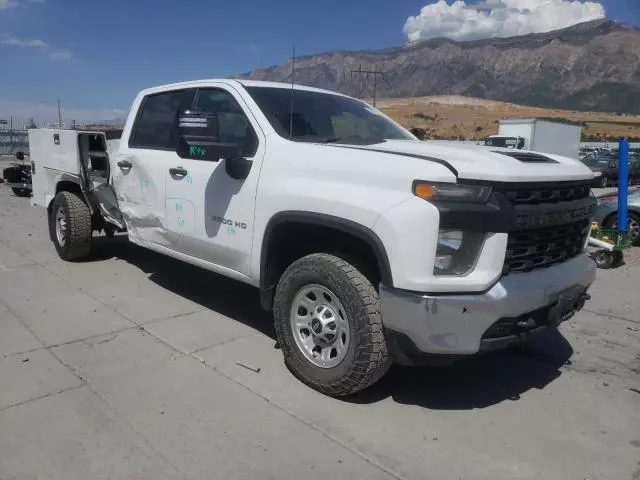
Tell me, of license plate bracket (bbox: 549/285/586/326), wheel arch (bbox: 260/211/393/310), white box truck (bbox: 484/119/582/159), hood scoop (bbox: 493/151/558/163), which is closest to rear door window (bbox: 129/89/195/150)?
wheel arch (bbox: 260/211/393/310)

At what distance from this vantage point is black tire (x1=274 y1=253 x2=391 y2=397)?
3.11m

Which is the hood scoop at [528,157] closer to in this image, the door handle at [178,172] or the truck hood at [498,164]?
the truck hood at [498,164]

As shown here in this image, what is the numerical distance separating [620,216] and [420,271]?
264 inches

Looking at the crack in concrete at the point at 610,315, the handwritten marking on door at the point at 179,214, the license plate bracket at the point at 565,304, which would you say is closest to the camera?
the license plate bracket at the point at 565,304

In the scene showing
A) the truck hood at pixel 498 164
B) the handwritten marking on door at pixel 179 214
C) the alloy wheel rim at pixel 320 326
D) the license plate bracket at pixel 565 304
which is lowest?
the alloy wheel rim at pixel 320 326

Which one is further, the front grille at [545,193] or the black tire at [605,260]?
the black tire at [605,260]

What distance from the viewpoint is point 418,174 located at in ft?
9.46

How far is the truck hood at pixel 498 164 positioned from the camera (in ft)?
9.47

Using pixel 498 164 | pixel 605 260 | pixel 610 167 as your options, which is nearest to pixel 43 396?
pixel 498 164

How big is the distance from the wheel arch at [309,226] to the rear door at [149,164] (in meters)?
1.28

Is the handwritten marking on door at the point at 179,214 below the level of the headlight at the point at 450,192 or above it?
below

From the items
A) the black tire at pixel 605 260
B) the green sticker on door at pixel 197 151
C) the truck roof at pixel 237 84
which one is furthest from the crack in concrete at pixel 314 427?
the black tire at pixel 605 260

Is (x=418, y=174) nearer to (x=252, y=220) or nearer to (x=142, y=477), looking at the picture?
(x=252, y=220)

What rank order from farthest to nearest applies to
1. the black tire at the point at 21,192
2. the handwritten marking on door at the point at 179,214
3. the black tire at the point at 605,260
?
1. the black tire at the point at 21,192
2. the black tire at the point at 605,260
3. the handwritten marking on door at the point at 179,214
